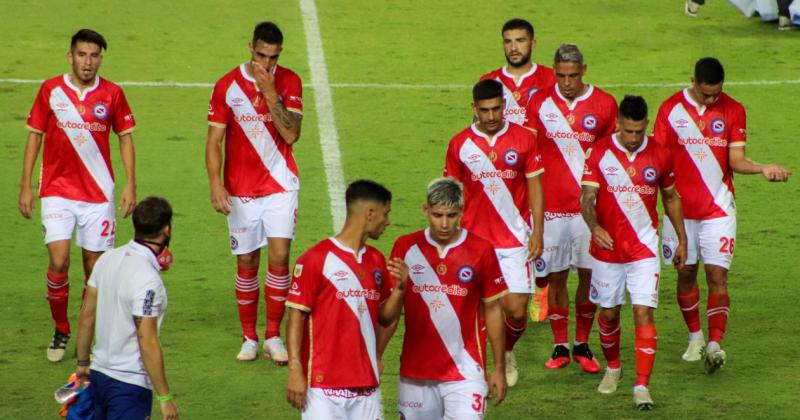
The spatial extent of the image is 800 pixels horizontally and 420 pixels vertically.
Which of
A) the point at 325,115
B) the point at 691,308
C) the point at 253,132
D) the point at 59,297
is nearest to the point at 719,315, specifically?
the point at 691,308

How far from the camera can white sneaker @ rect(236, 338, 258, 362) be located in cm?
1176

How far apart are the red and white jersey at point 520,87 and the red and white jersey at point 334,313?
151 inches

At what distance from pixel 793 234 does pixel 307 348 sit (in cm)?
804

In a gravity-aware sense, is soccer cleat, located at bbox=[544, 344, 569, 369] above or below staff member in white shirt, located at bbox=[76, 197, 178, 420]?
below

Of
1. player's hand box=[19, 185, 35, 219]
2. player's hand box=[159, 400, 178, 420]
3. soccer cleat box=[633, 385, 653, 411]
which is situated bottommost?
soccer cleat box=[633, 385, 653, 411]

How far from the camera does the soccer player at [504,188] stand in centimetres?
1076

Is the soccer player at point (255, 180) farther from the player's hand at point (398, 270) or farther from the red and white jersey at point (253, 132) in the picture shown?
the player's hand at point (398, 270)

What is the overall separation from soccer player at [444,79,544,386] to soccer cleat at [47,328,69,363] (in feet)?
10.3

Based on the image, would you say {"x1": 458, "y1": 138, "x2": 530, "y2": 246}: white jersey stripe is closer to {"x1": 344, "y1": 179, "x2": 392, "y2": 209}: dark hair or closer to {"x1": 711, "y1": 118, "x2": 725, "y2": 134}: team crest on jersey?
{"x1": 711, "y1": 118, "x2": 725, "y2": 134}: team crest on jersey

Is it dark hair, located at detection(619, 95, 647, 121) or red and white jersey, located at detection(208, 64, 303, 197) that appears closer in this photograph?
dark hair, located at detection(619, 95, 647, 121)

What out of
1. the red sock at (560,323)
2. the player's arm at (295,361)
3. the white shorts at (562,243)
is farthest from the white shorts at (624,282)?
the player's arm at (295,361)

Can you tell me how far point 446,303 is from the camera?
352 inches

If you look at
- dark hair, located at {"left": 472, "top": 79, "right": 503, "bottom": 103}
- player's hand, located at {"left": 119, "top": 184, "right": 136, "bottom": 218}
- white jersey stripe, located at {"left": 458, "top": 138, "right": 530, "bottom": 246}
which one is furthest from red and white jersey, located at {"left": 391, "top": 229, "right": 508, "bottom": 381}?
player's hand, located at {"left": 119, "top": 184, "right": 136, "bottom": 218}

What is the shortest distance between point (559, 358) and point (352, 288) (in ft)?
11.8
